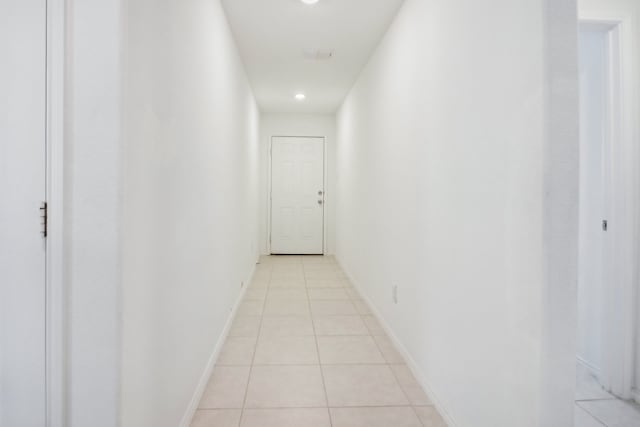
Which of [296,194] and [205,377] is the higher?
[296,194]

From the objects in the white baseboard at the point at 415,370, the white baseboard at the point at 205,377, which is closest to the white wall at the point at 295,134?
the white baseboard at the point at 415,370

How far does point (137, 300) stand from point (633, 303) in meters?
2.33

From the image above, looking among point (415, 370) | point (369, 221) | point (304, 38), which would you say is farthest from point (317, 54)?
point (415, 370)

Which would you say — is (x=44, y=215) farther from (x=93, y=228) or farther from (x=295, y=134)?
(x=295, y=134)

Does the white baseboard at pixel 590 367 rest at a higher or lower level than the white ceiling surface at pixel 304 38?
lower

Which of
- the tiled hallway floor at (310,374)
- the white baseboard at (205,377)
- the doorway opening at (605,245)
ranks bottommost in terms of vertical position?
the tiled hallway floor at (310,374)

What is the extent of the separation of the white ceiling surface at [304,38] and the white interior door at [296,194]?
1.40 m

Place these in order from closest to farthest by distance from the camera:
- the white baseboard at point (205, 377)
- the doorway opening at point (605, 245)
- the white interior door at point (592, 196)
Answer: the white baseboard at point (205, 377), the doorway opening at point (605, 245), the white interior door at point (592, 196)

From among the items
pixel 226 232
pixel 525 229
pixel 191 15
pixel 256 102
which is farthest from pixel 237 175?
pixel 525 229

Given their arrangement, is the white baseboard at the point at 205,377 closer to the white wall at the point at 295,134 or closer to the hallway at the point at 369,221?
the hallway at the point at 369,221

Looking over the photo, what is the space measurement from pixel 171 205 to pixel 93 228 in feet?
1.51

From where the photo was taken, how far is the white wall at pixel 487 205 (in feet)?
3.39

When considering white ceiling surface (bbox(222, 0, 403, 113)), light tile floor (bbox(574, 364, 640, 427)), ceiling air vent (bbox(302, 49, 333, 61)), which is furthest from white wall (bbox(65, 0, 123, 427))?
ceiling air vent (bbox(302, 49, 333, 61))

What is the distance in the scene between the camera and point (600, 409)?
5.64 ft
